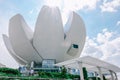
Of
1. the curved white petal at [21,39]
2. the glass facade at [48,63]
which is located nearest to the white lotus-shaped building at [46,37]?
the curved white petal at [21,39]

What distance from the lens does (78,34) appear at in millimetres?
29125

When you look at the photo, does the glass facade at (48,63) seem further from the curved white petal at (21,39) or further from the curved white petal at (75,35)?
the curved white petal at (75,35)

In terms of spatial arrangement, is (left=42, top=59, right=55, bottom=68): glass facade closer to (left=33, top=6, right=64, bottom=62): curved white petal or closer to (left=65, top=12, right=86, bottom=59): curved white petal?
(left=33, top=6, right=64, bottom=62): curved white petal

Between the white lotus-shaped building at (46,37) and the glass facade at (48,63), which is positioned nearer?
the glass facade at (48,63)

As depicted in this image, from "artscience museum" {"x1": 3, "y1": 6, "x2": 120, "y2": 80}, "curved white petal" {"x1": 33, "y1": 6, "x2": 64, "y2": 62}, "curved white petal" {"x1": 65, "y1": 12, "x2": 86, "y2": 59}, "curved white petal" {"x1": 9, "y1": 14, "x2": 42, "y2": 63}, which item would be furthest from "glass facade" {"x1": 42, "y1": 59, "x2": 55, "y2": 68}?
"curved white petal" {"x1": 65, "y1": 12, "x2": 86, "y2": 59}

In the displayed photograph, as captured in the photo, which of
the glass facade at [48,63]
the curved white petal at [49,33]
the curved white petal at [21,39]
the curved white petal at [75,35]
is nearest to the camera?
the glass facade at [48,63]

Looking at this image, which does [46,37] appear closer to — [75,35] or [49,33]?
[49,33]

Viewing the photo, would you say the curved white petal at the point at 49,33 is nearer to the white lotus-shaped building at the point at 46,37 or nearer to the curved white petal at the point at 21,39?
the white lotus-shaped building at the point at 46,37

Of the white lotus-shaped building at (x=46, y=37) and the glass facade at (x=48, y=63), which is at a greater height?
the white lotus-shaped building at (x=46, y=37)

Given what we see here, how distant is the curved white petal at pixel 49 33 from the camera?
2684cm

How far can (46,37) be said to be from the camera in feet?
88.5

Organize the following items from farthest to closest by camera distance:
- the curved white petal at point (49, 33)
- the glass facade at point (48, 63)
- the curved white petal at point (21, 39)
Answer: the curved white petal at point (21, 39) → the curved white petal at point (49, 33) → the glass facade at point (48, 63)

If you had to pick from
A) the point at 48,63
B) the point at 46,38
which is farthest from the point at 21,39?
the point at 48,63

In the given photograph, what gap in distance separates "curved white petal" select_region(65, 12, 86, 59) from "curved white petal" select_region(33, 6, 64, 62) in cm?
141
